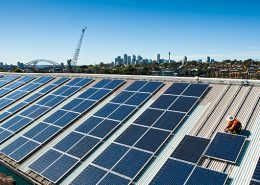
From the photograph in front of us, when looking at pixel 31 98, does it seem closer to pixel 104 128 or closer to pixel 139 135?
pixel 104 128

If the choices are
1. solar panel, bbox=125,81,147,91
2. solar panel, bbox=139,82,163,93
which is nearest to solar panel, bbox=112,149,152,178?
solar panel, bbox=139,82,163,93

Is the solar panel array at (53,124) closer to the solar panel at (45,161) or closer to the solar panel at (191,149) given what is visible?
the solar panel at (45,161)

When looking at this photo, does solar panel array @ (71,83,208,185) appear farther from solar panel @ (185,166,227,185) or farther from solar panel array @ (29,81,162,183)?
solar panel @ (185,166,227,185)

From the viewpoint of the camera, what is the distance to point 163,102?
27359mm

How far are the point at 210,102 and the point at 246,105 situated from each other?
3404mm

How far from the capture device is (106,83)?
1474 inches

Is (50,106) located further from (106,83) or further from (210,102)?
(210,102)

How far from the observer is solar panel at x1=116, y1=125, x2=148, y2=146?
23031 mm

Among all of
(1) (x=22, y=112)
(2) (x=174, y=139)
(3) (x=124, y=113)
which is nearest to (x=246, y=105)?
(2) (x=174, y=139)

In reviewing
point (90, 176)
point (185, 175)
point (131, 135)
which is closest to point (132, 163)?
point (90, 176)

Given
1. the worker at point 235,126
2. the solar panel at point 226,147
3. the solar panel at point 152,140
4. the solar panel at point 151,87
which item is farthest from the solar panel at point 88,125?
the worker at point 235,126

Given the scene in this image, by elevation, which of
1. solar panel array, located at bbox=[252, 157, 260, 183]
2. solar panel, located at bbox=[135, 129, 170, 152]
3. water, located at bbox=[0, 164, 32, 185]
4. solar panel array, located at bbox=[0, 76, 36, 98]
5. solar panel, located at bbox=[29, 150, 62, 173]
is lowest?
water, located at bbox=[0, 164, 32, 185]

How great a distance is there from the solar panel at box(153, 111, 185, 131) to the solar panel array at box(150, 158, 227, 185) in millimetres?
4469

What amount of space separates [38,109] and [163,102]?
18.7 m
